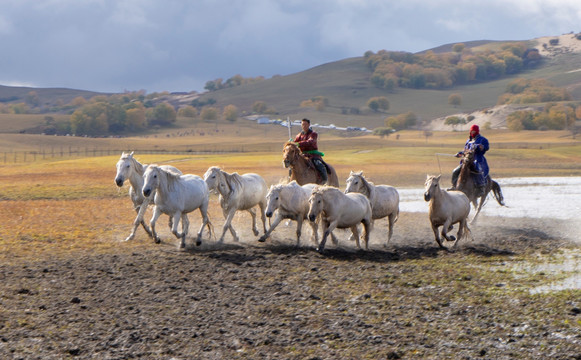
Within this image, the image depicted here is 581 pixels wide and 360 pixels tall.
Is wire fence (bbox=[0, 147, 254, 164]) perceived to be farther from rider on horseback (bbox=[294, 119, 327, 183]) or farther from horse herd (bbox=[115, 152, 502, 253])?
horse herd (bbox=[115, 152, 502, 253])

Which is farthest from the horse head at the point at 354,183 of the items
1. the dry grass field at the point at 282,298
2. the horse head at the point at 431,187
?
the horse head at the point at 431,187

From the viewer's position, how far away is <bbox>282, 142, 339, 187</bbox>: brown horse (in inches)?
664

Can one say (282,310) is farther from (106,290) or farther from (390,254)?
(390,254)

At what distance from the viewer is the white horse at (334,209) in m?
14.0

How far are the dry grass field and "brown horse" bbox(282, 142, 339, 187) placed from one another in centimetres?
135

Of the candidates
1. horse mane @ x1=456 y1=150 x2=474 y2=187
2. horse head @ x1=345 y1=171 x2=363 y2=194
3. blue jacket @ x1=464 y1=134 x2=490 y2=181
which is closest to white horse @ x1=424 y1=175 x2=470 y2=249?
horse head @ x1=345 y1=171 x2=363 y2=194

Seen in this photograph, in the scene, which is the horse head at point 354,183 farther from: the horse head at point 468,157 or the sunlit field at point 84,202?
the horse head at point 468,157

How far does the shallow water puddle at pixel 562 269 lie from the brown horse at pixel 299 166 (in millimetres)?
6120

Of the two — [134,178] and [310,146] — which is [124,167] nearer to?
[134,178]

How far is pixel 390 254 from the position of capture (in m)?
14.1

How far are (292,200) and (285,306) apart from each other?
5354 millimetres

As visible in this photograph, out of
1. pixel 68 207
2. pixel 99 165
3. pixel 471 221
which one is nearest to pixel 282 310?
pixel 471 221

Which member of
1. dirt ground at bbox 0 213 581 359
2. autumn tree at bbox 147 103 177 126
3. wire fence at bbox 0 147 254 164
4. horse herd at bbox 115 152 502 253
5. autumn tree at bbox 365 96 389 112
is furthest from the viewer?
autumn tree at bbox 365 96 389 112

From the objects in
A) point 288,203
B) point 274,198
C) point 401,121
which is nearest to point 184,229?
point 274,198
